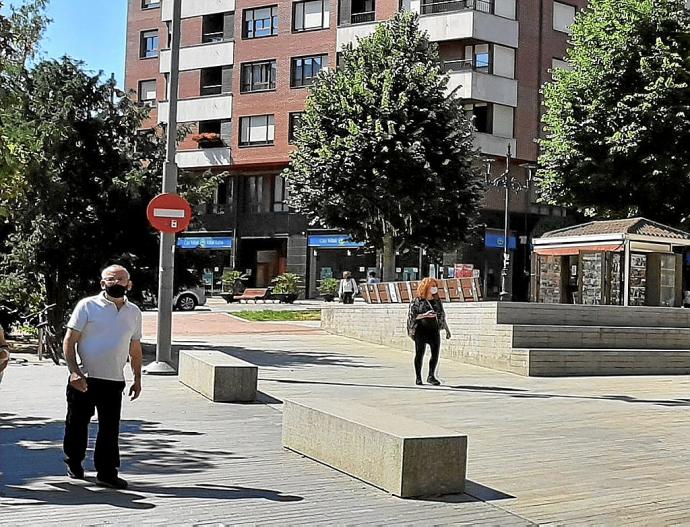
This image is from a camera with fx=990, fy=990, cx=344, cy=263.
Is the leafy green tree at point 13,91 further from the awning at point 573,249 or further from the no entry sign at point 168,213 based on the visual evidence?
the awning at point 573,249

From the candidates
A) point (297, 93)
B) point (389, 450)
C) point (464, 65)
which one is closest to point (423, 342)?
point (389, 450)

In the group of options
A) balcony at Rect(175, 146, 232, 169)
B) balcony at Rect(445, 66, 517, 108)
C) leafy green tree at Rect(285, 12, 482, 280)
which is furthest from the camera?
balcony at Rect(175, 146, 232, 169)

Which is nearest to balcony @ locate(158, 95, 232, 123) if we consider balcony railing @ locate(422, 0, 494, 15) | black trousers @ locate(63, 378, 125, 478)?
balcony railing @ locate(422, 0, 494, 15)

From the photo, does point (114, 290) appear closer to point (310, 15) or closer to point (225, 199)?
point (310, 15)

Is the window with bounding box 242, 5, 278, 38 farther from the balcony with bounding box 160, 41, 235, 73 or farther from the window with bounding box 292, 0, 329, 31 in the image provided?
the window with bounding box 292, 0, 329, 31

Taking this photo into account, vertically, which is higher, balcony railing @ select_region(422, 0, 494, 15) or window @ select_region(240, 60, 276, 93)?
balcony railing @ select_region(422, 0, 494, 15)

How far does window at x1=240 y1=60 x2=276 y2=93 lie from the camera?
53.2 meters

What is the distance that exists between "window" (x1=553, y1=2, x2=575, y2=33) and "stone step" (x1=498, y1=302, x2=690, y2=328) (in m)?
33.6

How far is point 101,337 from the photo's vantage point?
716cm

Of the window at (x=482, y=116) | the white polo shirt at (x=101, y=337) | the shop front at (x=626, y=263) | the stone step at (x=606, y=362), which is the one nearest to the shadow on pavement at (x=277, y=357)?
the stone step at (x=606, y=362)

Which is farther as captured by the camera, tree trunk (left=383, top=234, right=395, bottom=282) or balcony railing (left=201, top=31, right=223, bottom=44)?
balcony railing (left=201, top=31, right=223, bottom=44)

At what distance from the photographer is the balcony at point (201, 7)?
54.9 meters

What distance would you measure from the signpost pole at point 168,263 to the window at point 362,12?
35.6 meters

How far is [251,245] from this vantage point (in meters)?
55.2
